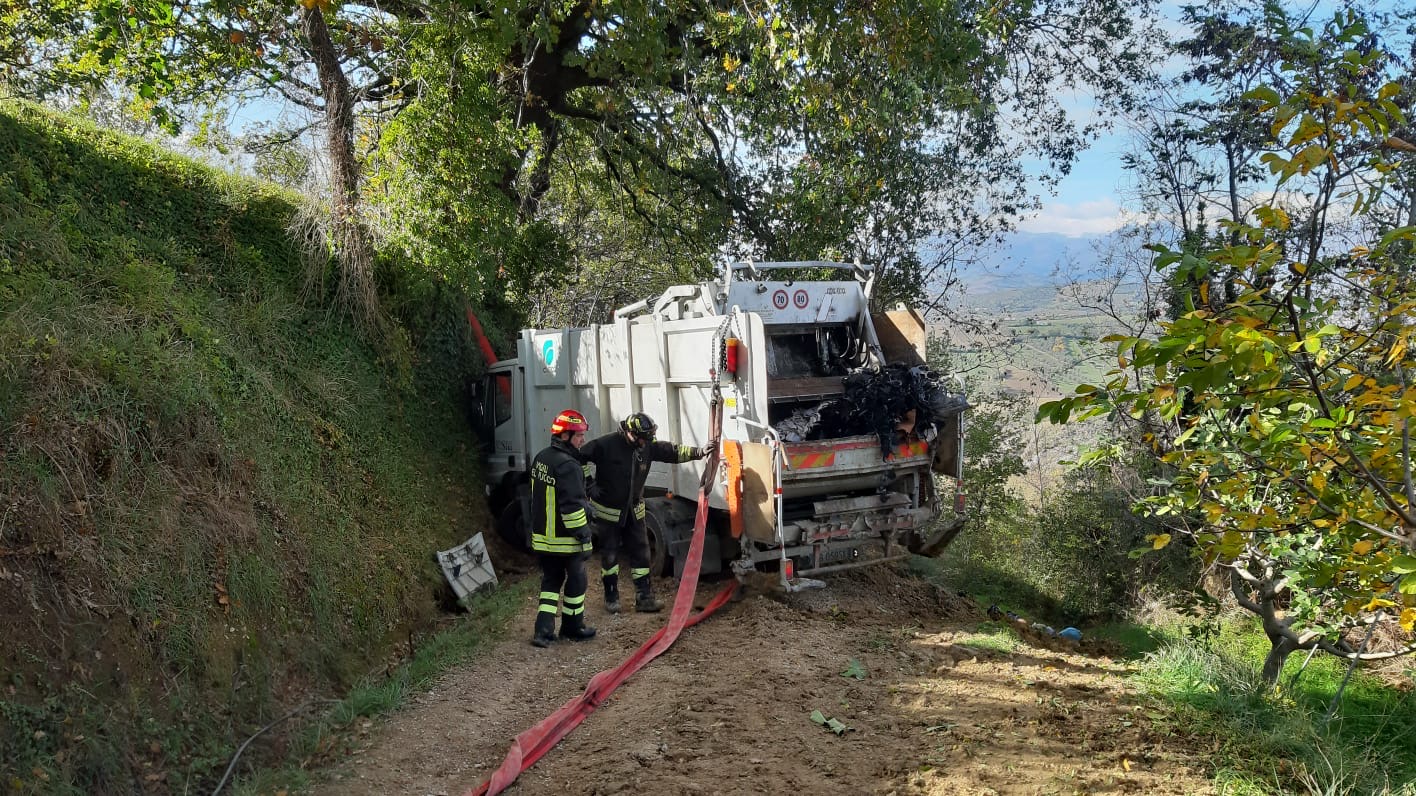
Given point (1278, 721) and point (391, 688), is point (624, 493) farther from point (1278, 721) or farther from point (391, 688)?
point (1278, 721)

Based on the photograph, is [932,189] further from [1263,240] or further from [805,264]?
[1263,240]

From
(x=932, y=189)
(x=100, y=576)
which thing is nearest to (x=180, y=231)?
(x=100, y=576)

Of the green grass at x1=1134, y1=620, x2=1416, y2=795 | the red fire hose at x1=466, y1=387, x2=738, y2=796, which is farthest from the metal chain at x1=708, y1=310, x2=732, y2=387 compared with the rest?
the green grass at x1=1134, y1=620, x2=1416, y2=795

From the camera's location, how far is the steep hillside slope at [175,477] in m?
4.32

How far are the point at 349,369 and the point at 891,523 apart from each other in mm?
5453

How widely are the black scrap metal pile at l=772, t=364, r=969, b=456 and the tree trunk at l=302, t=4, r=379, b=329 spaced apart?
4672mm

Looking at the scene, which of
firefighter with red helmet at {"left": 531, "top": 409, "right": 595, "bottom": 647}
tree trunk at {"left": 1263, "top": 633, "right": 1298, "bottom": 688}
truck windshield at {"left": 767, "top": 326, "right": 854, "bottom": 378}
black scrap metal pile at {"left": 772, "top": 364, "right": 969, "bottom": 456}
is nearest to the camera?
tree trunk at {"left": 1263, "top": 633, "right": 1298, "bottom": 688}

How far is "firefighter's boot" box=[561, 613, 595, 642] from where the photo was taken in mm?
6422

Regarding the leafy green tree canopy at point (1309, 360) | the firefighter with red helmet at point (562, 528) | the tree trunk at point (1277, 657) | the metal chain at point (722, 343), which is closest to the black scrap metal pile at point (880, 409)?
the metal chain at point (722, 343)

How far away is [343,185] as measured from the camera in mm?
8891

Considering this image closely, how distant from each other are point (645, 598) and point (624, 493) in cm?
85

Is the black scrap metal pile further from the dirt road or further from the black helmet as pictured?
the dirt road

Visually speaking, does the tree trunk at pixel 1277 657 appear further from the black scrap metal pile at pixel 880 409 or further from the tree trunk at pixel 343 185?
the tree trunk at pixel 343 185

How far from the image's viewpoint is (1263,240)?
2.59 meters
